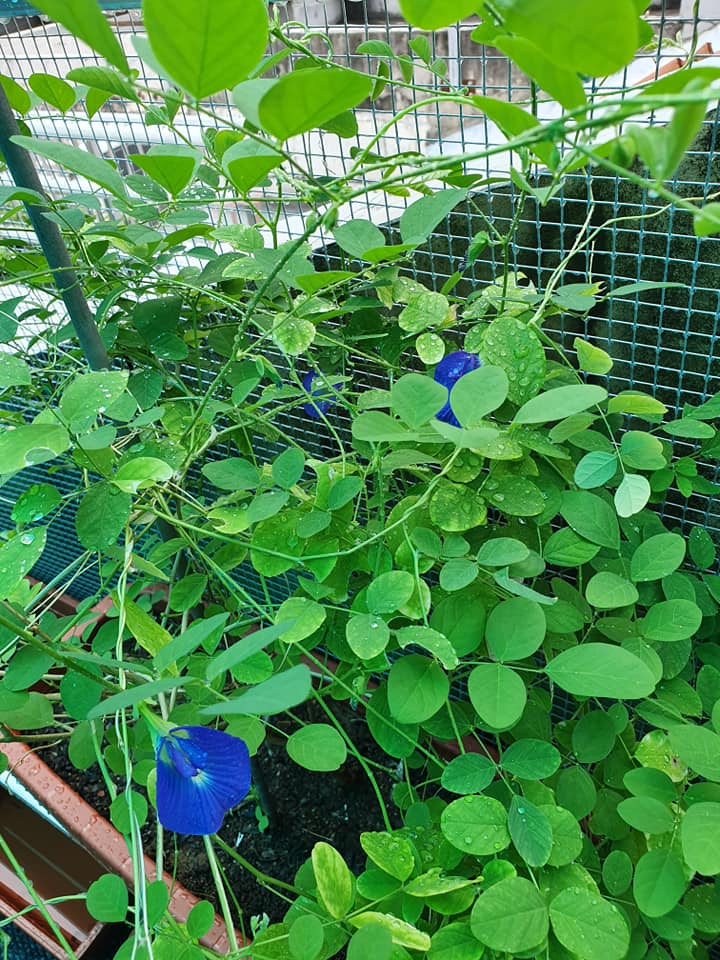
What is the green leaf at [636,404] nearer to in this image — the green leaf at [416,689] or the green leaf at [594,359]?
the green leaf at [594,359]

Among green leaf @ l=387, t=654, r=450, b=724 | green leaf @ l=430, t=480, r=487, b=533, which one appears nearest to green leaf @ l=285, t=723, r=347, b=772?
green leaf @ l=387, t=654, r=450, b=724

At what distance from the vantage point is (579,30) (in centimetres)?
20

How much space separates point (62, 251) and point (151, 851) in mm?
633

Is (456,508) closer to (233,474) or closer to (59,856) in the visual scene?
(233,474)

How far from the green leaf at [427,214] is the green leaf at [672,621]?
0.28 m

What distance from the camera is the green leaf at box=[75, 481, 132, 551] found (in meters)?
0.43

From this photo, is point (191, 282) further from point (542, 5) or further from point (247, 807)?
point (247, 807)

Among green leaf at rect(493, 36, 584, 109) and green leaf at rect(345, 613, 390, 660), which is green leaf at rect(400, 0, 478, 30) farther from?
green leaf at rect(345, 613, 390, 660)

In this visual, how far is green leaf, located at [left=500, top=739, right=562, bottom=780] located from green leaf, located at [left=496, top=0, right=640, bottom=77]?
1.17ft

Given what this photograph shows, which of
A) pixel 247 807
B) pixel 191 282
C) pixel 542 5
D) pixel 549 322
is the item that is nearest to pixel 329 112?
pixel 542 5

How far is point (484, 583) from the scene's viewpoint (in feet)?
1.50

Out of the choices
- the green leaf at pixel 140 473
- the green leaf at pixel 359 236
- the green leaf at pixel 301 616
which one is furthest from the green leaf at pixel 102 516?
the green leaf at pixel 359 236

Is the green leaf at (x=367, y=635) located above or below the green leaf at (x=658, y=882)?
above

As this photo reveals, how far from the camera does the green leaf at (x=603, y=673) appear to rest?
0.35 m
